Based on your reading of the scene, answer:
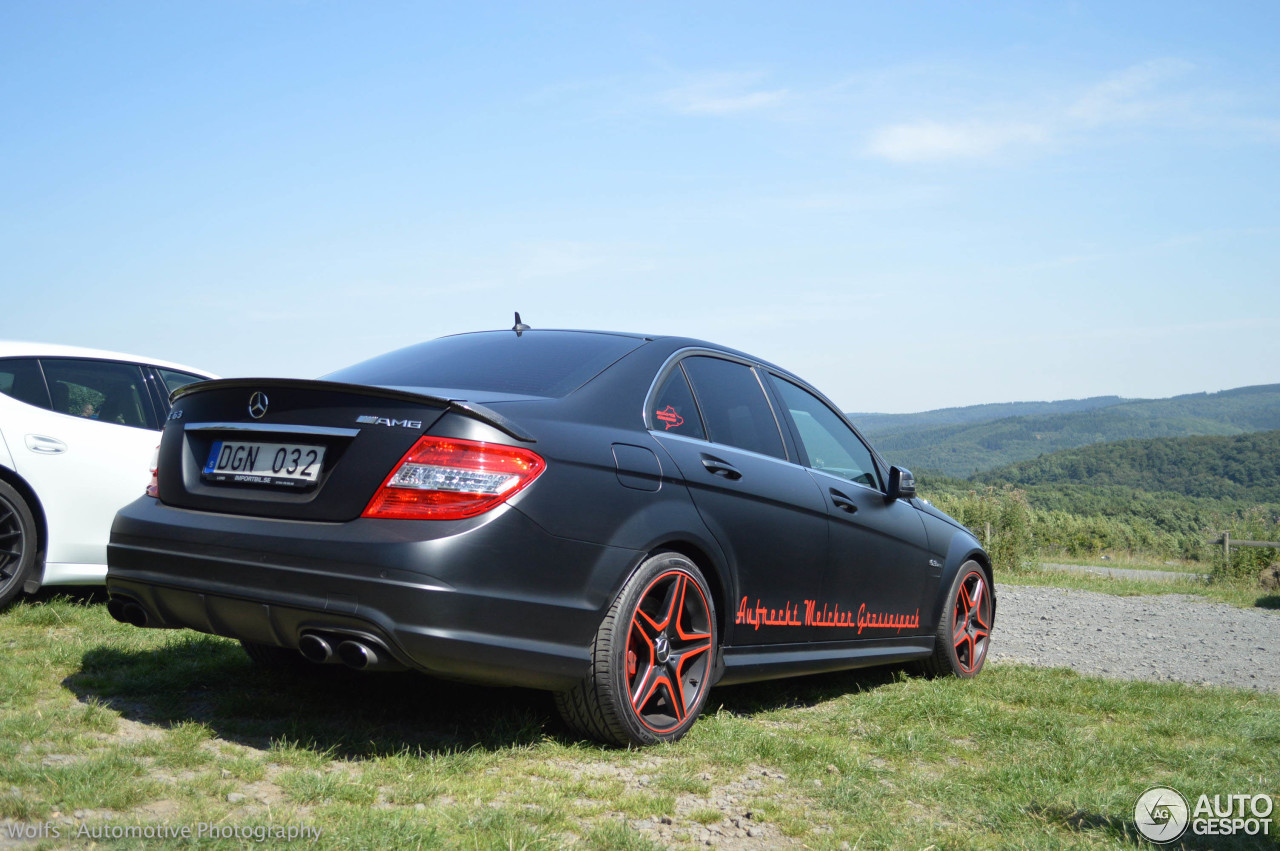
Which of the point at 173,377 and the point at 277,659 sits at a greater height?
the point at 173,377

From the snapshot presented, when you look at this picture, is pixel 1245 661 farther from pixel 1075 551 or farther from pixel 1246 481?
pixel 1246 481

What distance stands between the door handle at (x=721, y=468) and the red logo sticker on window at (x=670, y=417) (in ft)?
0.58

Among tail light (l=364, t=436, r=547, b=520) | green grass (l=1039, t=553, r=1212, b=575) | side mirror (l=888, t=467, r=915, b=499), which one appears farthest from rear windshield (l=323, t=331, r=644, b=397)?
green grass (l=1039, t=553, r=1212, b=575)

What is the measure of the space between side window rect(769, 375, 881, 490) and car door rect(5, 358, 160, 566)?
12.3 feet

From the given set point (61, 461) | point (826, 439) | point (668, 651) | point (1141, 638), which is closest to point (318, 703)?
point (668, 651)

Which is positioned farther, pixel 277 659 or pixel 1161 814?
pixel 277 659

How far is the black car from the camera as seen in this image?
3111 mm

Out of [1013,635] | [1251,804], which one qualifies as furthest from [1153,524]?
[1251,804]

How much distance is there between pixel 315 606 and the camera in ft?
10.2

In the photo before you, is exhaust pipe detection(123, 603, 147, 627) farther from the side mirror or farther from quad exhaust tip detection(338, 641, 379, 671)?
the side mirror

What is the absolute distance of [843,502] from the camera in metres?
4.93

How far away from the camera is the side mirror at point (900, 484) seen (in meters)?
5.42

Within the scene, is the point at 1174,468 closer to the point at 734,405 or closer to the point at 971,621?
the point at 971,621

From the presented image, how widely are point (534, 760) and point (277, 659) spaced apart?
159 centimetres
